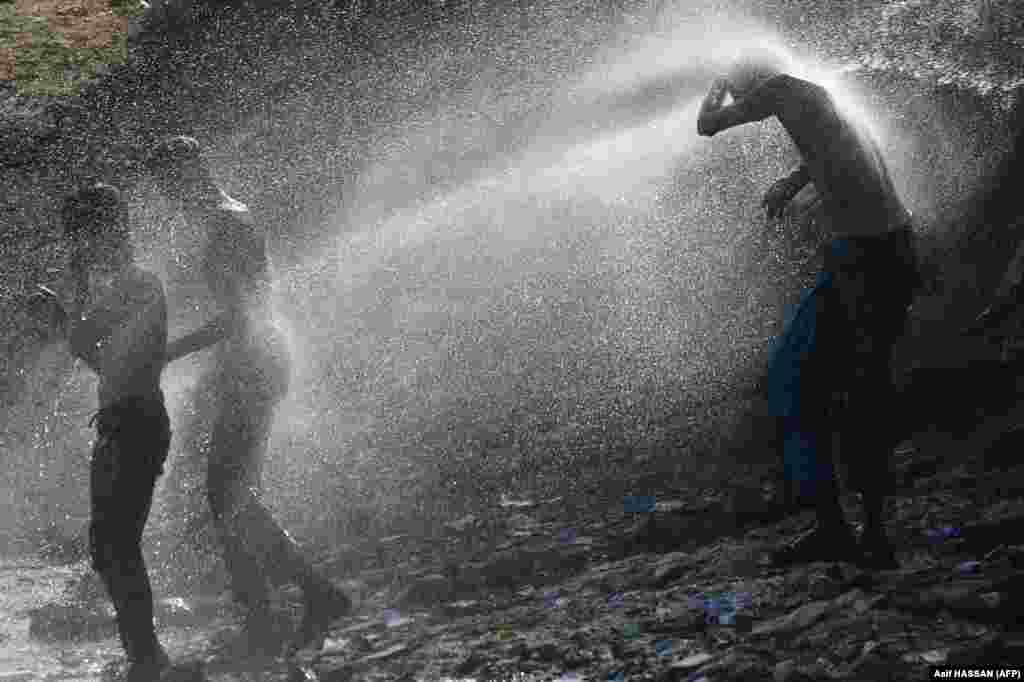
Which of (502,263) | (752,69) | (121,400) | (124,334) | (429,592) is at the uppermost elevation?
(752,69)

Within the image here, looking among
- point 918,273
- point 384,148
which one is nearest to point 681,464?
point 918,273

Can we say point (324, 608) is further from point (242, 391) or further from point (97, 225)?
point (97, 225)

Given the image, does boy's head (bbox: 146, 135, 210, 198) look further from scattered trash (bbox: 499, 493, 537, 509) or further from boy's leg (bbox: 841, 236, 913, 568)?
boy's leg (bbox: 841, 236, 913, 568)

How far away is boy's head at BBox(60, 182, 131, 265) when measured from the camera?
3.89m

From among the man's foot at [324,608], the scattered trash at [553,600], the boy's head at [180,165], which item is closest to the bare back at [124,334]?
the boy's head at [180,165]

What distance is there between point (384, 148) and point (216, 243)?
6.07 meters

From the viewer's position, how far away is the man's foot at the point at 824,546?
340 centimetres

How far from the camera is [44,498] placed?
6602 mm

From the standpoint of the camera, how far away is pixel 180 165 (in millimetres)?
4375

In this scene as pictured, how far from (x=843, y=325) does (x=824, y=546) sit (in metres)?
0.71

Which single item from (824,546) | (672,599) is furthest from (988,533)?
(672,599)

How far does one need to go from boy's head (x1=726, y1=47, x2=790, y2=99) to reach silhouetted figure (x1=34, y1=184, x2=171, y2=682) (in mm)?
2209

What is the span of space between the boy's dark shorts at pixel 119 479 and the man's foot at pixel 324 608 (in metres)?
0.70

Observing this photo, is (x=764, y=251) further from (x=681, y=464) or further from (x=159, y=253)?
(x=159, y=253)
